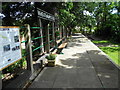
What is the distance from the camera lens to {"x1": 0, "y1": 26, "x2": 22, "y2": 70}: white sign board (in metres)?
2.30

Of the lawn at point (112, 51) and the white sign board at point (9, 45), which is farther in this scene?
the lawn at point (112, 51)

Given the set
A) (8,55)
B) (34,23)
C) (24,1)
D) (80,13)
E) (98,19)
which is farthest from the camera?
(98,19)

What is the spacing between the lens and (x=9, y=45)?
2.54 m

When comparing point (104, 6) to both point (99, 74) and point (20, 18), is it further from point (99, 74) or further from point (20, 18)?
point (99, 74)

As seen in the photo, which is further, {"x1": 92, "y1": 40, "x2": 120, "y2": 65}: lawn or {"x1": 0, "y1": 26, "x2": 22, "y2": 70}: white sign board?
{"x1": 92, "y1": 40, "x2": 120, "y2": 65}: lawn

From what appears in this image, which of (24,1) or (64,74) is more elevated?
(24,1)

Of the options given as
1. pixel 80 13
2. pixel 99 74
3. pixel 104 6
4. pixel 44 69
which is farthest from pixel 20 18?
pixel 104 6

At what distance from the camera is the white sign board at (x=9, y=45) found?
230 cm

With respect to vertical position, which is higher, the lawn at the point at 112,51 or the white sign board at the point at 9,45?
the white sign board at the point at 9,45

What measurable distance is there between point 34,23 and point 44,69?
346cm

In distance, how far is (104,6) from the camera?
19.9 metres

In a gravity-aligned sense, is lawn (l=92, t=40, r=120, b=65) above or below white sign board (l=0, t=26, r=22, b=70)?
below

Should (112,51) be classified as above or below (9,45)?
below

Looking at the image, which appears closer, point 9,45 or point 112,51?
point 9,45
